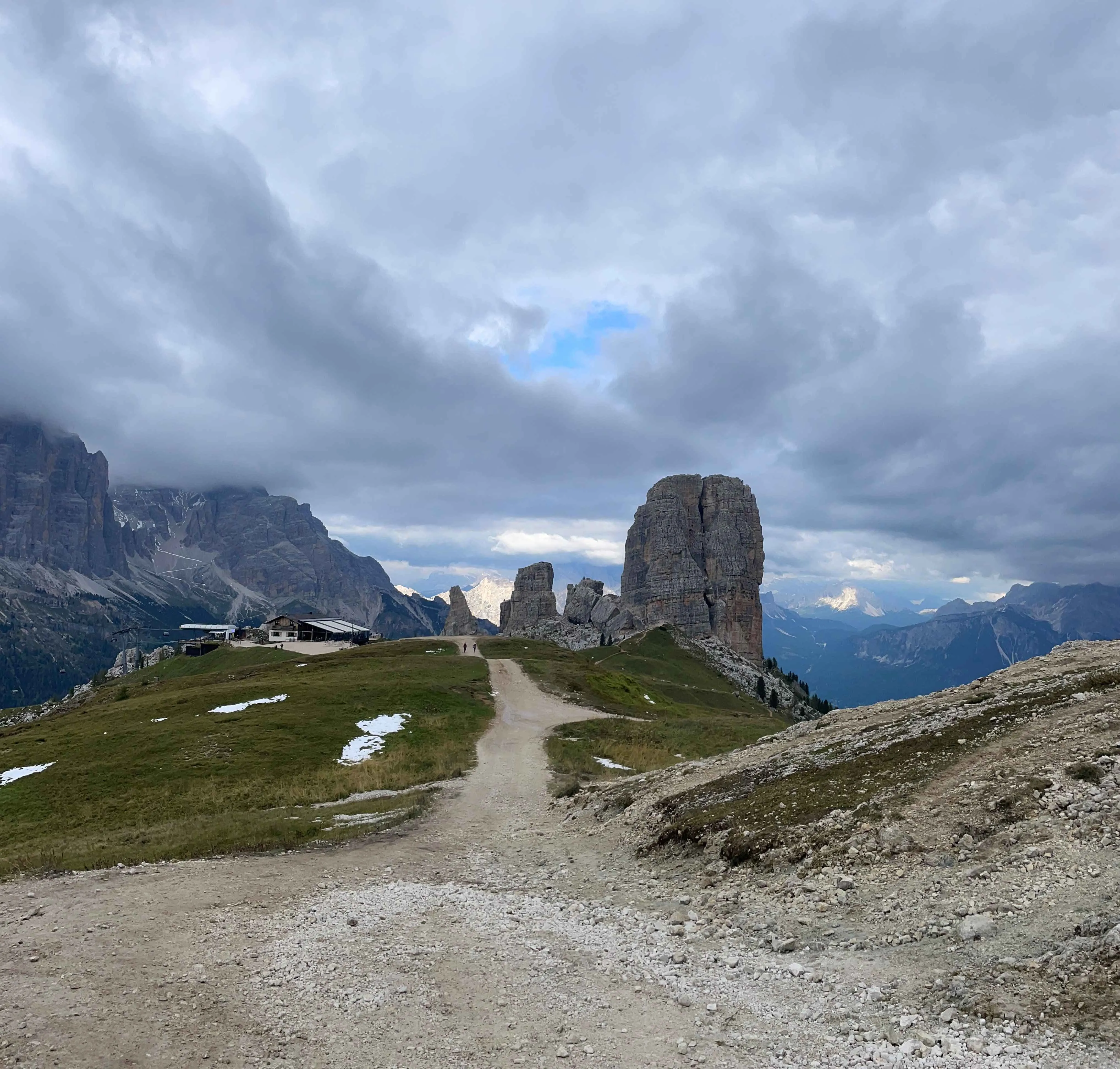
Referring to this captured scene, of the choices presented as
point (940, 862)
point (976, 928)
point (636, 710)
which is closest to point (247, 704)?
point (636, 710)

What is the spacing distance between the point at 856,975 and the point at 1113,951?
384cm

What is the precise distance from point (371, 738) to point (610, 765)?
57.3 feet

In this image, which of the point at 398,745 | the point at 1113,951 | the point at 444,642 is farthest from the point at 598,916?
the point at 444,642

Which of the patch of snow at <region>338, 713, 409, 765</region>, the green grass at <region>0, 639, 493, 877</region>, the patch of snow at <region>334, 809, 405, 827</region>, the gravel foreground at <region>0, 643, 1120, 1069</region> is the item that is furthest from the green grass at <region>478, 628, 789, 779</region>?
the gravel foreground at <region>0, 643, 1120, 1069</region>

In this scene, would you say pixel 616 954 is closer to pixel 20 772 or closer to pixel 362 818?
pixel 362 818

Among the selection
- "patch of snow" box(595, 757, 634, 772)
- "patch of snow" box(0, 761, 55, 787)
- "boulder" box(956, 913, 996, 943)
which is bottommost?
"patch of snow" box(0, 761, 55, 787)

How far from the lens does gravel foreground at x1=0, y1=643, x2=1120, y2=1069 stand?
9.76m

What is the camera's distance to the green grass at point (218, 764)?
2392 cm

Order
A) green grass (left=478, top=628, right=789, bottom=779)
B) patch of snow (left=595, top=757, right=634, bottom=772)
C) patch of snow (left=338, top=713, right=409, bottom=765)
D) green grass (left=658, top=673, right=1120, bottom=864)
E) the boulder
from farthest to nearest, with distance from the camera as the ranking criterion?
green grass (left=478, top=628, right=789, bottom=779), patch of snow (left=338, top=713, right=409, bottom=765), patch of snow (left=595, top=757, right=634, bottom=772), green grass (left=658, top=673, right=1120, bottom=864), the boulder

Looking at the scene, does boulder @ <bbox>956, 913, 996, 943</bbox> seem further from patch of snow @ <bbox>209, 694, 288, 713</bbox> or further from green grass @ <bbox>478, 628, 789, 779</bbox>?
patch of snow @ <bbox>209, 694, 288, 713</bbox>

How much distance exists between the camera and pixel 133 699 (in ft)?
228

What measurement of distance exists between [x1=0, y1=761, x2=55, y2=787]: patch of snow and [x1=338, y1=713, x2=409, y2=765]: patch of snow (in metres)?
17.1

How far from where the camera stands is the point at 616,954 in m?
13.7

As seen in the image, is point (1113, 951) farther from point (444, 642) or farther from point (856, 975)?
point (444, 642)
